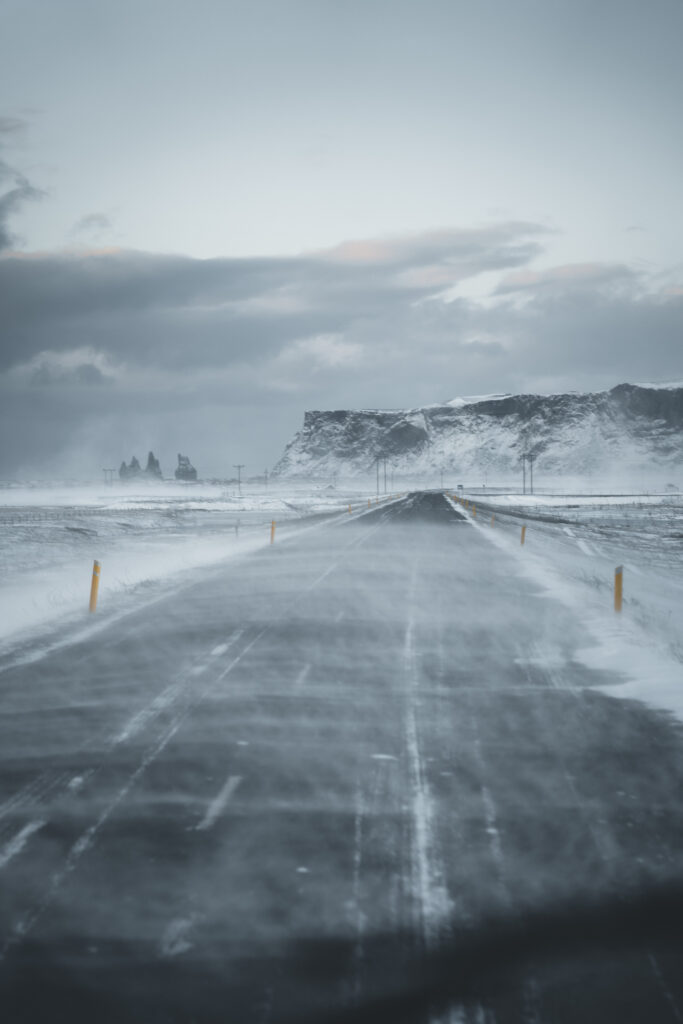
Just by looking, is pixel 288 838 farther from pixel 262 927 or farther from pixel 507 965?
pixel 507 965

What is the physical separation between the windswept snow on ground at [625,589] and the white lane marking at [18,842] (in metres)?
6.23

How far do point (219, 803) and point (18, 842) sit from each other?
1358 mm

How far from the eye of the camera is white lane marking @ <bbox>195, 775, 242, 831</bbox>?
16.6ft

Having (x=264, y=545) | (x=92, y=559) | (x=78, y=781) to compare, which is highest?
(x=78, y=781)

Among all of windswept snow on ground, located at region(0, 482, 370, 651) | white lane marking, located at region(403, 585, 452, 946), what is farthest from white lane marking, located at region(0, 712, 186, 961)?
windswept snow on ground, located at region(0, 482, 370, 651)

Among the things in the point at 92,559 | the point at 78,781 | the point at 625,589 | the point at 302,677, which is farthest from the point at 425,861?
the point at 92,559

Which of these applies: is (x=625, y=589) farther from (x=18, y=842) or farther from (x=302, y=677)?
(x=18, y=842)

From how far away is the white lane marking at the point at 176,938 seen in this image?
3684 mm

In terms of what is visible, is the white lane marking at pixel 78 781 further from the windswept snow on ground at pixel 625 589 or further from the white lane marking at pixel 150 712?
the windswept snow on ground at pixel 625 589

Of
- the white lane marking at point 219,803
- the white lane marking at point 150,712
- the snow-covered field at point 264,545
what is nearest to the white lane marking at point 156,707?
the white lane marking at point 150,712

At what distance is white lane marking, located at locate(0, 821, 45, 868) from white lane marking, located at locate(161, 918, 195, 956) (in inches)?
52.4

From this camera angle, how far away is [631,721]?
7.56m

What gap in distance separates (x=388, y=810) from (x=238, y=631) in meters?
6.89

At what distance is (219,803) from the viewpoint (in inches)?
214
